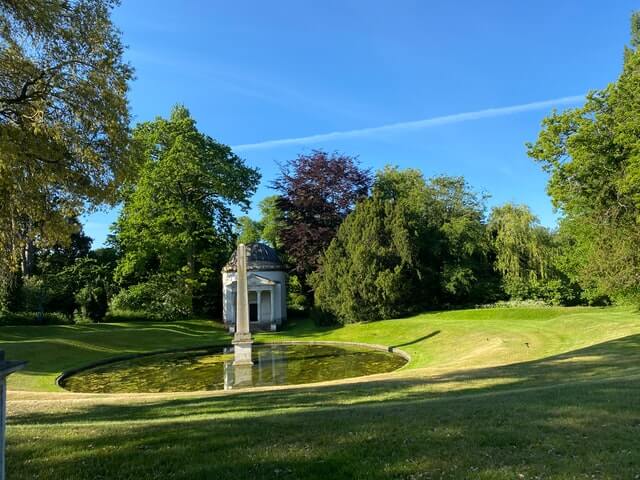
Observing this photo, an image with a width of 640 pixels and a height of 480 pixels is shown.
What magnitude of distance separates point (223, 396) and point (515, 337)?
14.9 metres

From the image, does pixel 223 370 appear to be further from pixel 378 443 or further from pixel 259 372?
pixel 378 443

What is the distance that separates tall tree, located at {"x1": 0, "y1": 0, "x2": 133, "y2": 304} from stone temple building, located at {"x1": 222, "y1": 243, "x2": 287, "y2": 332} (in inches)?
1105

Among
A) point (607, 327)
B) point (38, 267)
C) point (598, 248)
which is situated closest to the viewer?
point (607, 327)

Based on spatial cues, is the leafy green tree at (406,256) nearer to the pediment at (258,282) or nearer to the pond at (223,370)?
the pediment at (258,282)

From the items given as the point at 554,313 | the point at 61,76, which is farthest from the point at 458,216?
the point at 61,76

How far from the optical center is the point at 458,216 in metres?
42.8

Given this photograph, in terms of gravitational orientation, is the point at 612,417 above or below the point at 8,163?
below

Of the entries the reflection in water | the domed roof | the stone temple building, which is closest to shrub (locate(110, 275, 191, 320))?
the stone temple building

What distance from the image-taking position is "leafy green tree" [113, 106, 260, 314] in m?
39.1

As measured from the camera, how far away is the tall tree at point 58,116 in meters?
9.12

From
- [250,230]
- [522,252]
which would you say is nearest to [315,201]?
[522,252]

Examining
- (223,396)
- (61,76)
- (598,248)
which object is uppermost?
(61,76)

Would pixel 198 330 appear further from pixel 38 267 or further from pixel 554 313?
pixel 554 313

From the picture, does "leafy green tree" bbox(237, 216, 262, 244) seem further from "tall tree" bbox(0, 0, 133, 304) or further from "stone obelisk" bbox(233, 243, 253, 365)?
"tall tree" bbox(0, 0, 133, 304)
